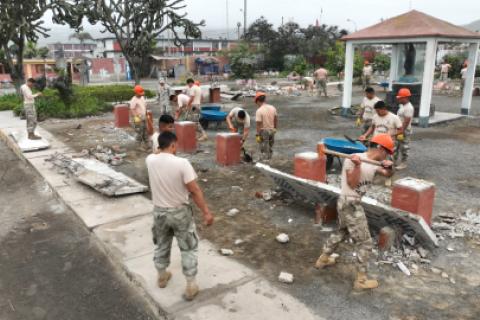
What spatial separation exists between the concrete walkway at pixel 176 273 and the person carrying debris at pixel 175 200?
0.86 feet

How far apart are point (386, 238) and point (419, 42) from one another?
11184mm

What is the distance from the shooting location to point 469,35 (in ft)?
48.7

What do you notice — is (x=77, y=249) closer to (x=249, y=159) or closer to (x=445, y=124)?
(x=249, y=159)

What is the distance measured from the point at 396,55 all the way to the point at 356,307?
1628cm

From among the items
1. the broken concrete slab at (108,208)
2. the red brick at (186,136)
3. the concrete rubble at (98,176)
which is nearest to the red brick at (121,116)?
the red brick at (186,136)

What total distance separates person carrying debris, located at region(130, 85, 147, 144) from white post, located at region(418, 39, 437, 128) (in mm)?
9356

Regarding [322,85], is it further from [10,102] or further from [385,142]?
[385,142]

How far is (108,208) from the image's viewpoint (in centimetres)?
717

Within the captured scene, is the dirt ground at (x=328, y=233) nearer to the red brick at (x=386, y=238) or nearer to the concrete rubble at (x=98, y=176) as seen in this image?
the red brick at (x=386, y=238)

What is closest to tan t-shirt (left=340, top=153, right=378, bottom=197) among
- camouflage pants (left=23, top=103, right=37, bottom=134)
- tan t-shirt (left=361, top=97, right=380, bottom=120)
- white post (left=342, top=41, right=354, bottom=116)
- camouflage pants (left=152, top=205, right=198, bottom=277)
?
camouflage pants (left=152, top=205, right=198, bottom=277)

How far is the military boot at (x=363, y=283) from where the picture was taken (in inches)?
180

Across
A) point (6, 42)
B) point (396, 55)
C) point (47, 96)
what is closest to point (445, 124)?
point (396, 55)

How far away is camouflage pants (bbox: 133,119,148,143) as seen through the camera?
11023mm

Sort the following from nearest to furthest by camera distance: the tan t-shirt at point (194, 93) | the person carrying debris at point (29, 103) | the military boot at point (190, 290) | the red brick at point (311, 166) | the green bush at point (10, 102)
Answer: the military boot at point (190, 290), the red brick at point (311, 166), the person carrying debris at point (29, 103), the tan t-shirt at point (194, 93), the green bush at point (10, 102)
